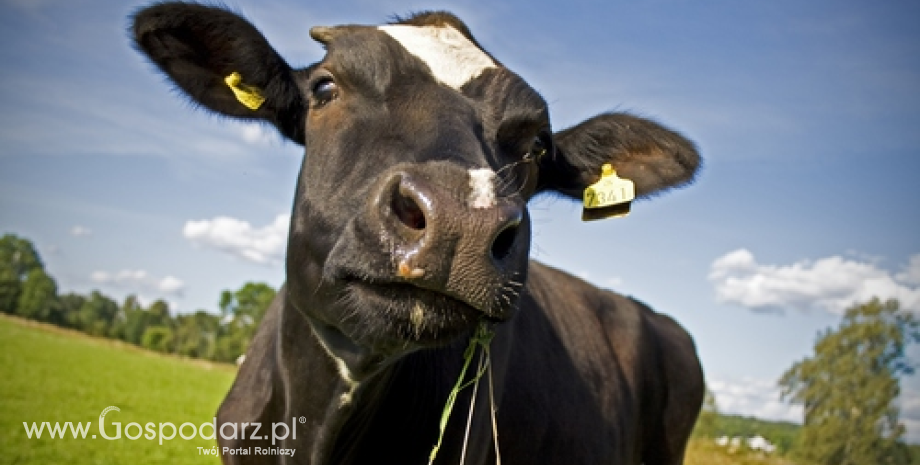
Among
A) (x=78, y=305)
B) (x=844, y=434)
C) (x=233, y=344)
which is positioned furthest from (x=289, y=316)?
(x=78, y=305)

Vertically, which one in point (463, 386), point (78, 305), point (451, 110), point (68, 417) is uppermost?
point (451, 110)

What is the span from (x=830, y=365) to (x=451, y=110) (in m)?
47.1

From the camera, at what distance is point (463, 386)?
4.34 m

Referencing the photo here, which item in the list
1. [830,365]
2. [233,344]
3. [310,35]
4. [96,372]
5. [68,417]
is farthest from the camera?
[233,344]

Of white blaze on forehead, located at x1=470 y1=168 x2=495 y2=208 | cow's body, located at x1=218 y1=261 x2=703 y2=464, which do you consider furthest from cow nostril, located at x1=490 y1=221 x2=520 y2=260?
cow's body, located at x1=218 y1=261 x2=703 y2=464

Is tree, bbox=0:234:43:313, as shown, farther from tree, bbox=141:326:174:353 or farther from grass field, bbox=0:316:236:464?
grass field, bbox=0:316:236:464

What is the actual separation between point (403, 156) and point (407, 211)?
0.37 meters

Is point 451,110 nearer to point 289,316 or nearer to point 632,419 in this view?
point 289,316

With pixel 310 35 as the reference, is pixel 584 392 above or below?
below

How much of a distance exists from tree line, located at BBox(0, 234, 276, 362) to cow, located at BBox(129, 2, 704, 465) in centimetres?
9577

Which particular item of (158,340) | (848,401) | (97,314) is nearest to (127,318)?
(97,314)

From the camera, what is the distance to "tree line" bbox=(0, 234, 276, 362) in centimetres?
10388

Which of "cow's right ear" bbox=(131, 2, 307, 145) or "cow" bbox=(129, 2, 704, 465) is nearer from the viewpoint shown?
"cow" bbox=(129, 2, 704, 465)

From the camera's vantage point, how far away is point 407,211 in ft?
9.48
